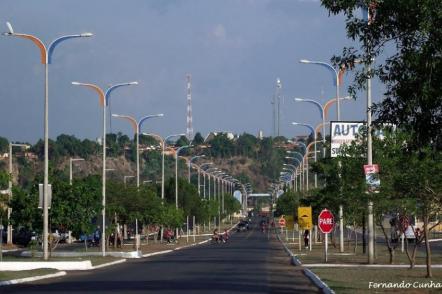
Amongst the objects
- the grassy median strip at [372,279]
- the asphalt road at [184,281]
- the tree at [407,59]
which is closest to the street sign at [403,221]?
the grassy median strip at [372,279]

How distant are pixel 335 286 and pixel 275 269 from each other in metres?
14.0

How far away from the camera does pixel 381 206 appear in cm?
4138

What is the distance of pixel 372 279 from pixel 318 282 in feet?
6.13

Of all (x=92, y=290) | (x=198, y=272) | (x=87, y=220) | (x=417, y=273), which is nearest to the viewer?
(x=92, y=290)

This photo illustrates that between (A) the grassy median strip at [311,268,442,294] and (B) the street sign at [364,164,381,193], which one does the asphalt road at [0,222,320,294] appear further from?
(B) the street sign at [364,164,381,193]

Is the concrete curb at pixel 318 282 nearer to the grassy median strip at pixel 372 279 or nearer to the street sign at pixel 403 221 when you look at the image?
the grassy median strip at pixel 372 279

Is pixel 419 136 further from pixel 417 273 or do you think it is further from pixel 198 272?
pixel 198 272

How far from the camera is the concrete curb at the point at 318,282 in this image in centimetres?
3075

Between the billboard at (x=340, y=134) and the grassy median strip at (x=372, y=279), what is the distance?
314 inches

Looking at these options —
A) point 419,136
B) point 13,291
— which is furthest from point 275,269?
point 419,136

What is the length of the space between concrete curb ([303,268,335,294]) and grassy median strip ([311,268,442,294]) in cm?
17

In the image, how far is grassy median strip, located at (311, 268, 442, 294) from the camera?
3047 cm

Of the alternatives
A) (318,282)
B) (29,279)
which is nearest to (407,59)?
(318,282)

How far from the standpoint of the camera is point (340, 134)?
167ft
